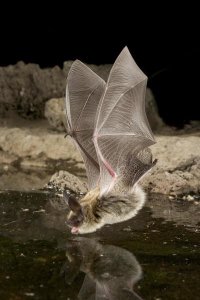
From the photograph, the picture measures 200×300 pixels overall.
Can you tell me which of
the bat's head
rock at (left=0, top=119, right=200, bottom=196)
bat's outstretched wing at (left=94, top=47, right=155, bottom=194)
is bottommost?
rock at (left=0, top=119, right=200, bottom=196)

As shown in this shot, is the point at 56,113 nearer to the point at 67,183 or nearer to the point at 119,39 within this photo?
the point at 119,39

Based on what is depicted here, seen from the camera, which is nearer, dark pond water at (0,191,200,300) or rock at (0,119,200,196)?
dark pond water at (0,191,200,300)

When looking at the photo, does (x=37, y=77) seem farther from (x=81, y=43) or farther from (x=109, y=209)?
(x=109, y=209)

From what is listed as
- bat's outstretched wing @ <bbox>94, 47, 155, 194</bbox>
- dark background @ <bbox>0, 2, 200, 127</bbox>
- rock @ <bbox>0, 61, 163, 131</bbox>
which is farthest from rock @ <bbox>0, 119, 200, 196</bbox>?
bat's outstretched wing @ <bbox>94, 47, 155, 194</bbox>

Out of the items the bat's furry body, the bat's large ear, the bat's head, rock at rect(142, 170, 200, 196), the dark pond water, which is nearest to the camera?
the dark pond water

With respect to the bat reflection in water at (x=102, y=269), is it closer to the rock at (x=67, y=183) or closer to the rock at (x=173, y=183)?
the rock at (x=67, y=183)

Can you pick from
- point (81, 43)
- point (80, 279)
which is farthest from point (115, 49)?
point (80, 279)

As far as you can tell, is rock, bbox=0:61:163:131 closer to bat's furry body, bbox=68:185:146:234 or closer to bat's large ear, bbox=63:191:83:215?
bat's furry body, bbox=68:185:146:234
